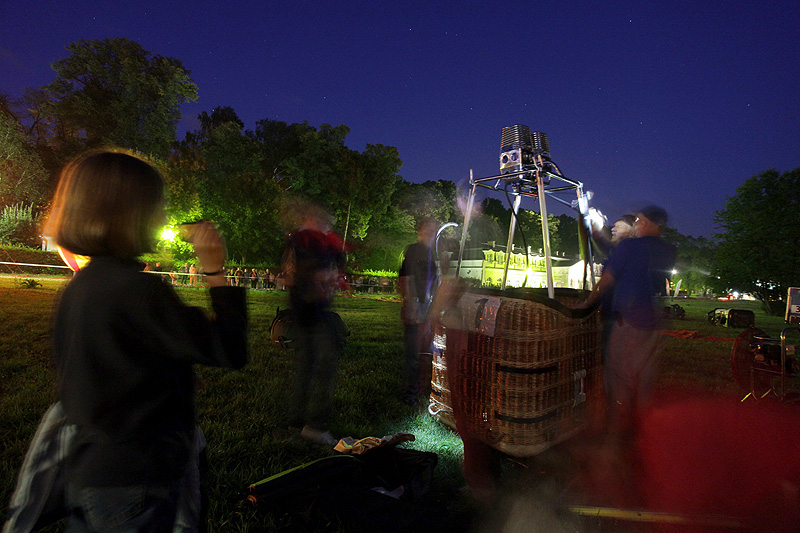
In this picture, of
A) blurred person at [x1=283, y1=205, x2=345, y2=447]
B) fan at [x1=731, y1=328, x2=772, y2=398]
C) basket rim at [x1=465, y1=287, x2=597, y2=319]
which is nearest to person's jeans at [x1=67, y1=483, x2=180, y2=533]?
basket rim at [x1=465, y1=287, x2=597, y2=319]

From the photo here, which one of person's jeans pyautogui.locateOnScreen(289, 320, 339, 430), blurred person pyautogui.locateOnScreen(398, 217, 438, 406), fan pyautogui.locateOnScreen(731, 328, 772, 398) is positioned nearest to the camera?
person's jeans pyautogui.locateOnScreen(289, 320, 339, 430)

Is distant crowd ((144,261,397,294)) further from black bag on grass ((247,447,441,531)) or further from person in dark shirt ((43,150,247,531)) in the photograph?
person in dark shirt ((43,150,247,531))

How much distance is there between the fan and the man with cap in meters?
3.59

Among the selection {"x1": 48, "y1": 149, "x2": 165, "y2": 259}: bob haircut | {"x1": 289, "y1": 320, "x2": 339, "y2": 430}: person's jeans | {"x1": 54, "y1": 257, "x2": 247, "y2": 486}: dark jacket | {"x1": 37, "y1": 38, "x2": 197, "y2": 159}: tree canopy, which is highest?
{"x1": 37, "y1": 38, "x2": 197, "y2": 159}: tree canopy

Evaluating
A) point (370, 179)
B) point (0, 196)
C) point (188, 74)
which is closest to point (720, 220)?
point (370, 179)

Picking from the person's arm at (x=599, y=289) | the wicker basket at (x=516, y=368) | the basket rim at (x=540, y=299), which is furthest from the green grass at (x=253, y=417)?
the person's arm at (x=599, y=289)

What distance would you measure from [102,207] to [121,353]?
45 centimetres

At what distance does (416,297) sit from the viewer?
5.32 meters

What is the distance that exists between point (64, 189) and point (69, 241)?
181mm

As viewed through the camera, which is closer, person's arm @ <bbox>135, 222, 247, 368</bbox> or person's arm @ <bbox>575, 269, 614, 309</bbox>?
person's arm @ <bbox>135, 222, 247, 368</bbox>

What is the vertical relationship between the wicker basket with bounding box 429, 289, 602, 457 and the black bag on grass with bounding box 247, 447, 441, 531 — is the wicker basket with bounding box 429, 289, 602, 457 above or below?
above

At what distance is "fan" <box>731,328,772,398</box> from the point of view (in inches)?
242

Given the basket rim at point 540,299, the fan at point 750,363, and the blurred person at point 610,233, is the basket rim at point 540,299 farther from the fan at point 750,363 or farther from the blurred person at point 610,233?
the fan at point 750,363

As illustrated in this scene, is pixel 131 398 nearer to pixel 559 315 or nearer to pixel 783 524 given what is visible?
pixel 559 315
